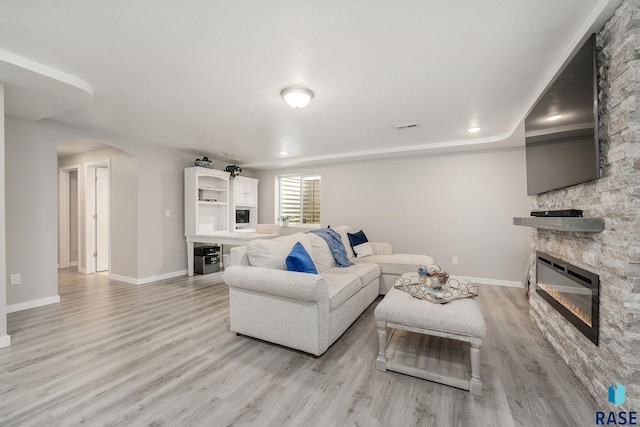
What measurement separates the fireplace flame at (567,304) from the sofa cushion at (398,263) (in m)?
1.36

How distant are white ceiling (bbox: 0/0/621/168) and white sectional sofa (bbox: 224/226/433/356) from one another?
5.19 feet

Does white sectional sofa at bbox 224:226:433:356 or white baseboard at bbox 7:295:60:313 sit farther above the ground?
white sectional sofa at bbox 224:226:433:356

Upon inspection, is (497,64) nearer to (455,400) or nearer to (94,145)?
(455,400)

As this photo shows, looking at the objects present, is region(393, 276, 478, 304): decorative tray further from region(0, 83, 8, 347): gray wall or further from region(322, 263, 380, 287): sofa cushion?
region(0, 83, 8, 347): gray wall

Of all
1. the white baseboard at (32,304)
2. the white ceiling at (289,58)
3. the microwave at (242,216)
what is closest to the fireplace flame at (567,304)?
the white ceiling at (289,58)

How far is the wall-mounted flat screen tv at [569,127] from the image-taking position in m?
1.71

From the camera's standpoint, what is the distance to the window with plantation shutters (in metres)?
6.35

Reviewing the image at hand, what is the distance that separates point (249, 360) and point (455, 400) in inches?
59.8

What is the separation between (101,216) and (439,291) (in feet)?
21.2

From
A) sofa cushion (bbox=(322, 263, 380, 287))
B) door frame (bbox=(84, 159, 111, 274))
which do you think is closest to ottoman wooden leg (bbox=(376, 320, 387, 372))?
sofa cushion (bbox=(322, 263, 380, 287))

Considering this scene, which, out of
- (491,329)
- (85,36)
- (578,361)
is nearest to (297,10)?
(85,36)

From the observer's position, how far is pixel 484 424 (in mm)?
1549

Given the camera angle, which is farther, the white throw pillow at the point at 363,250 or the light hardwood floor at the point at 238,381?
the white throw pillow at the point at 363,250

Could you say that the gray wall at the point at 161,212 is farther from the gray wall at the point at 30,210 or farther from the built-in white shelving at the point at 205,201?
the gray wall at the point at 30,210
